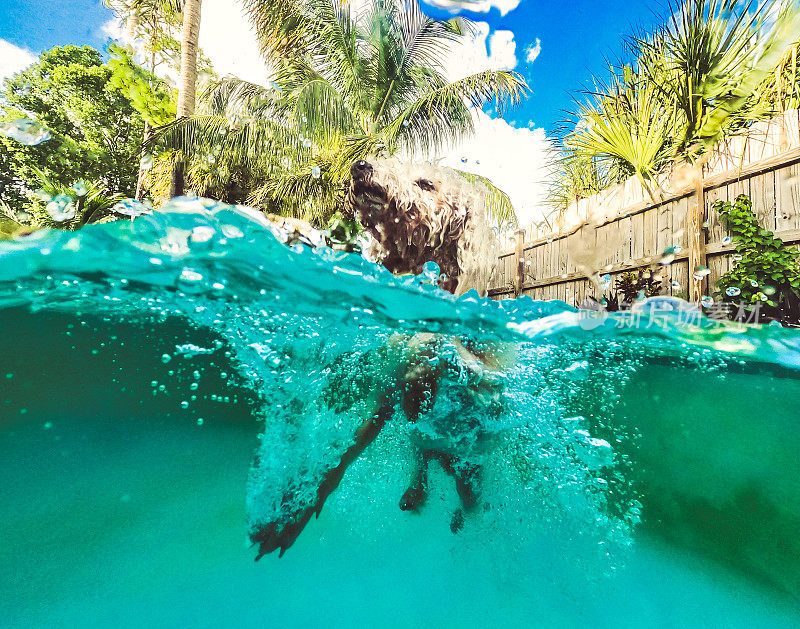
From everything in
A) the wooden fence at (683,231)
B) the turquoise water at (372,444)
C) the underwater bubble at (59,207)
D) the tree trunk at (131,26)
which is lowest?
the turquoise water at (372,444)

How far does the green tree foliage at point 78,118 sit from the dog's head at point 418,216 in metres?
15.0

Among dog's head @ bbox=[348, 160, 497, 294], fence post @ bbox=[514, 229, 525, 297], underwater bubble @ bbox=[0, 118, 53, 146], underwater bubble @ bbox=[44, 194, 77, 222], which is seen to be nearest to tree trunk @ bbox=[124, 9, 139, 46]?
underwater bubble @ bbox=[44, 194, 77, 222]

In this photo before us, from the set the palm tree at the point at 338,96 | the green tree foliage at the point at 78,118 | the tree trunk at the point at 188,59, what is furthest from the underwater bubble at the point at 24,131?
the green tree foliage at the point at 78,118

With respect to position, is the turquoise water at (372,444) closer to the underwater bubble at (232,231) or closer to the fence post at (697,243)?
the underwater bubble at (232,231)

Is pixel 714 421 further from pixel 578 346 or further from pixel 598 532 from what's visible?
pixel 578 346

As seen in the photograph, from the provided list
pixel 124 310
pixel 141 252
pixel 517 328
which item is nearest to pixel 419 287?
pixel 517 328

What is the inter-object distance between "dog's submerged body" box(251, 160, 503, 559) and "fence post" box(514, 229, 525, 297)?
15.5 feet

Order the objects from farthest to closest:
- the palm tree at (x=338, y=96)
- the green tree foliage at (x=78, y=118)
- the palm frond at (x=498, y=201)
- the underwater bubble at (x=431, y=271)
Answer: the green tree foliage at (x=78, y=118), the palm frond at (x=498, y=201), the palm tree at (x=338, y=96), the underwater bubble at (x=431, y=271)

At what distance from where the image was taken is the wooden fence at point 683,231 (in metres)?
4.84

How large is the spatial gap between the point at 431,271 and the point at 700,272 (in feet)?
14.3

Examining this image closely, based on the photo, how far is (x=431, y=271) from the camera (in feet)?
11.0

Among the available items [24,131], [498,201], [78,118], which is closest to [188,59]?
[78,118]

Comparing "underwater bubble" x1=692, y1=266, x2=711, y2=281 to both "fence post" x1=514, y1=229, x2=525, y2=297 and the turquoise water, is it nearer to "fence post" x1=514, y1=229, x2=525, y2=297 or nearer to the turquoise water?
the turquoise water

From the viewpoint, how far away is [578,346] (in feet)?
14.6
